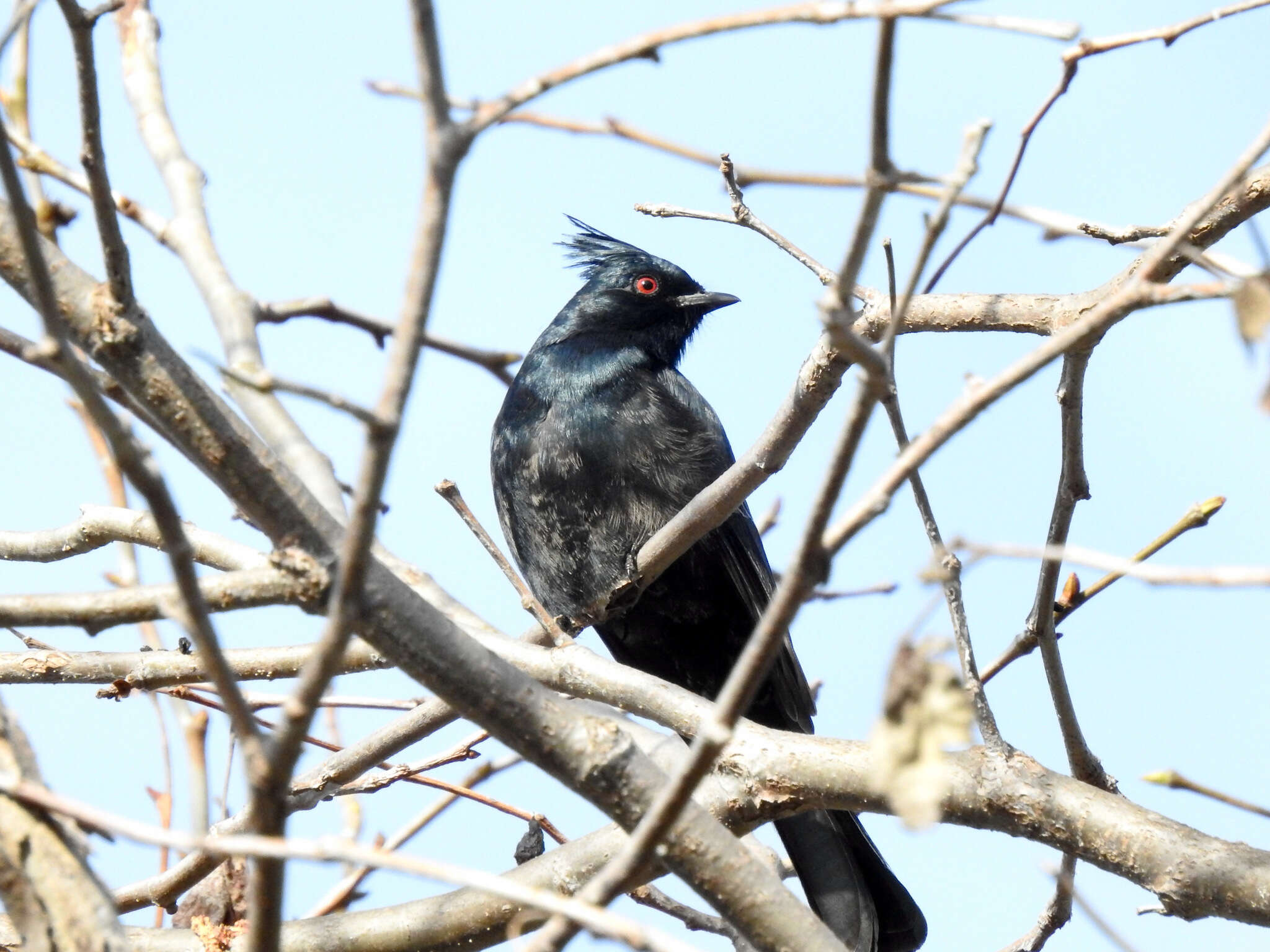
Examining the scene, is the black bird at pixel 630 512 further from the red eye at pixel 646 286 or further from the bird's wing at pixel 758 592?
the red eye at pixel 646 286

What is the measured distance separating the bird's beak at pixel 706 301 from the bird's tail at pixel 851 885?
9.14 feet

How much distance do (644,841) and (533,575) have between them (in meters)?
4.30

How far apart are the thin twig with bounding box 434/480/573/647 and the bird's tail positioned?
5.20 feet

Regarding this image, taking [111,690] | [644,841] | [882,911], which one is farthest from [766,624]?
[882,911]

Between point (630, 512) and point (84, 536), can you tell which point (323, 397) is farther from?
point (630, 512)

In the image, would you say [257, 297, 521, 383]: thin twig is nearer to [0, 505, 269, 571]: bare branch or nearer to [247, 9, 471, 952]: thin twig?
[247, 9, 471, 952]: thin twig

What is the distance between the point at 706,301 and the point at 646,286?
0.32 m

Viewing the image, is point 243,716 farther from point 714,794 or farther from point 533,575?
point 533,575

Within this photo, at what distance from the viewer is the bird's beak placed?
661cm

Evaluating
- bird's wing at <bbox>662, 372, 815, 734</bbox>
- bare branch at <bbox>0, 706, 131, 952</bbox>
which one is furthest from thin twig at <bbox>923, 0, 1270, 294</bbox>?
bird's wing at <bbox>662, 372, 815, 734</bbox>

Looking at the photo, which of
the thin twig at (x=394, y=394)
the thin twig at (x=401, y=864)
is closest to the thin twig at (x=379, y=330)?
the thin twig at (x=394, y=394)

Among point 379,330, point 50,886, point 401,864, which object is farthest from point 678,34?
point 50,886

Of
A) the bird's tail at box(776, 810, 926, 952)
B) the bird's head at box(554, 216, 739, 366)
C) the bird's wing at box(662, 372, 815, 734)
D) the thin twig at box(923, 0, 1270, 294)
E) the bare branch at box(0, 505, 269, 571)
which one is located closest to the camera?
the thin twig at box(923, 0, 1270, 294)

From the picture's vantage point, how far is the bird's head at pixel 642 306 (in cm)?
646
